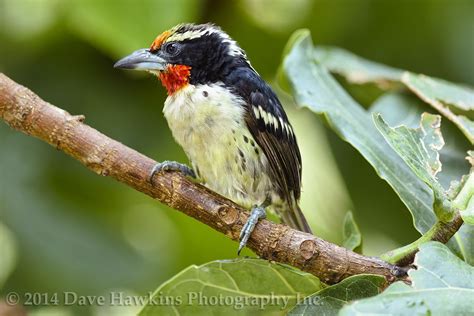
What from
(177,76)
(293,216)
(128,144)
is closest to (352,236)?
(293,216)

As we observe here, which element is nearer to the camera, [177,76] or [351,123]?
[351,123]

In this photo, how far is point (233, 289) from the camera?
2055mm

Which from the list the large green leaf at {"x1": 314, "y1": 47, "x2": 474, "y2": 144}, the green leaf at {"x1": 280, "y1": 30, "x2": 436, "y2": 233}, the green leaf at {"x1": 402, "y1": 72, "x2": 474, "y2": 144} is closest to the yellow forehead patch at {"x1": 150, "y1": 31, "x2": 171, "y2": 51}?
the green leaf at {"x1": 280, "y1": 30, "x2": 436, "y2": 233}

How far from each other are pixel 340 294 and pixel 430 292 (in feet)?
0.84

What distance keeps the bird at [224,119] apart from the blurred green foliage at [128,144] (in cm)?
14

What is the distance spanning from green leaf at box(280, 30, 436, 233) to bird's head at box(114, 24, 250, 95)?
27cm

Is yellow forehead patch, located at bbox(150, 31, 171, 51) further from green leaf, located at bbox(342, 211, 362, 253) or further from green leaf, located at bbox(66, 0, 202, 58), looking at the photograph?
green leaf, located at bbox(342, 211, 362, 253)

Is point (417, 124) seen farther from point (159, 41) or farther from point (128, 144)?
point (128, 144)

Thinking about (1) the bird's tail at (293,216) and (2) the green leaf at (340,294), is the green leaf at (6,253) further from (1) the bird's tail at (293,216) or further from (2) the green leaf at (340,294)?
(2) the green leaf at (340,294)

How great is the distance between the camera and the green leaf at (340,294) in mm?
1869

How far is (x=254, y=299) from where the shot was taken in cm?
208

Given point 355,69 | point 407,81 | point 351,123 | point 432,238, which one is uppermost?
point 355,69

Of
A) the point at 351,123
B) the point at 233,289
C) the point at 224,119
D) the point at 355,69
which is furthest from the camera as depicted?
the point at 355,69

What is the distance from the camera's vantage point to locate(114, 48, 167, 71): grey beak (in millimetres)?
2818
